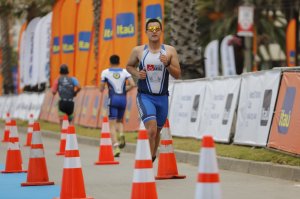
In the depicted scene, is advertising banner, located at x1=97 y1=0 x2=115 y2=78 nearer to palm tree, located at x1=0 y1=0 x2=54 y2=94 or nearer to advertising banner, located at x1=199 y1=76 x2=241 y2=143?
advertising banner, located at x1=199 y1=76 x2=241 y2=143

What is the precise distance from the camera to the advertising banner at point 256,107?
15.0m

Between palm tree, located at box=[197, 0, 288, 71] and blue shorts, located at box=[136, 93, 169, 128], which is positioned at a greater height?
palm tree, located at box=[197, 0, 288, 71]

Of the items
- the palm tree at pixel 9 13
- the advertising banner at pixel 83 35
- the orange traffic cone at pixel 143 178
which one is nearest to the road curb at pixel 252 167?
the orange traffic cone at pixel 143 178

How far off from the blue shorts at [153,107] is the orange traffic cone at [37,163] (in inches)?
54.3

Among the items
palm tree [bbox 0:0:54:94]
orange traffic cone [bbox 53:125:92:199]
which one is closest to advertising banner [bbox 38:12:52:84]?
palm tree [bbox 0:0:54:94]

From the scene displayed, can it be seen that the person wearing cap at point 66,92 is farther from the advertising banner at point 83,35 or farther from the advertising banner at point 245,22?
the advertising banner at point 83,35

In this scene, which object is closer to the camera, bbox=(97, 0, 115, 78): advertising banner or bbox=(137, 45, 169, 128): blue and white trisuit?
bbox=(137, 45, 169, 128): blue and white trisuit

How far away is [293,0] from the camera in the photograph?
54.9 m

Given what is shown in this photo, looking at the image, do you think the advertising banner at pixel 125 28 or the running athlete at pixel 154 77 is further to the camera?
the advertising banner at pixel 125 28

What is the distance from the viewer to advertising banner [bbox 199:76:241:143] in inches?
667

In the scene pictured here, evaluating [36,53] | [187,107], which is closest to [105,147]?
[187,107]

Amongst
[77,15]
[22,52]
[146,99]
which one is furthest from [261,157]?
[22,52]

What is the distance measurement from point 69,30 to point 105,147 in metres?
18.6

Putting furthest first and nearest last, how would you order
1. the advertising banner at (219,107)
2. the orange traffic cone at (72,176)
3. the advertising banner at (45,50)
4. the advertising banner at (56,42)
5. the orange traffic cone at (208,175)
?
the advertising banner at (45,50) < the advertising banner at (56,42) < the advertising banner at (219,107) < the orange traffic cone at (72,176) < the orange traffic cone at (208,175)
